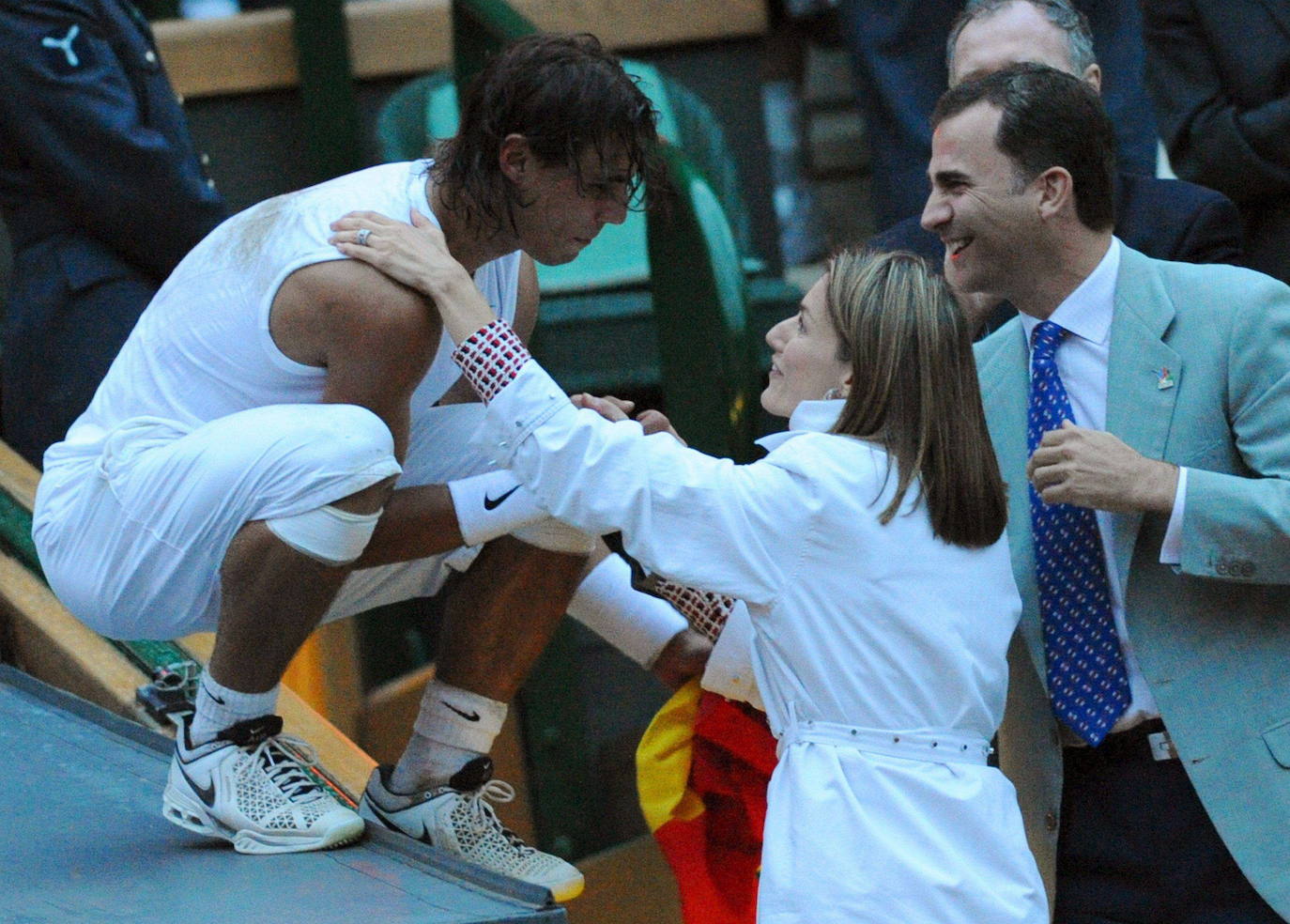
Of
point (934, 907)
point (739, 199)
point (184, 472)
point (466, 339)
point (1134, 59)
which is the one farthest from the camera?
point (739, 199)

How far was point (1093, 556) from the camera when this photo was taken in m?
2.50

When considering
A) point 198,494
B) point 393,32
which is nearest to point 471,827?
point 198,494

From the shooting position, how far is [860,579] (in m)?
2.24

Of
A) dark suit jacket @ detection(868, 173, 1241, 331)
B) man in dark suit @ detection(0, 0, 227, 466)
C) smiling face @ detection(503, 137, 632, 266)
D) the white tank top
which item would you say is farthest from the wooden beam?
smiling face @ detection(503, 137, 632, 266)

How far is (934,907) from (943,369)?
64 centimetres

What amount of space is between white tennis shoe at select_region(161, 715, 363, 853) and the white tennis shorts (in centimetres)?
21

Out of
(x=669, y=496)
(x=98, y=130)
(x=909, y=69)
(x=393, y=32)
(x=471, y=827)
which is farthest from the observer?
(x=393, y=32)

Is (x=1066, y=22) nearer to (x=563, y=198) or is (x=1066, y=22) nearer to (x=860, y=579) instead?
(x=563, y=198)

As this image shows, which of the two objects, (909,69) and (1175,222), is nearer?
(1175,222)

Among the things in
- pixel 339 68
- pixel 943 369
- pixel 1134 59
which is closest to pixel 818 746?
pixel 943 369

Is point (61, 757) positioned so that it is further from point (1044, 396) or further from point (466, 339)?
point (1044, 396)

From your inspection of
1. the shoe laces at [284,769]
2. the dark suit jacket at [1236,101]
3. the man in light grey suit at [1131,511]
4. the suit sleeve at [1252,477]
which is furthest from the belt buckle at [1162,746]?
the dark suit jacket at [1236,101]

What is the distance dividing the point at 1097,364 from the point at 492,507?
84cm

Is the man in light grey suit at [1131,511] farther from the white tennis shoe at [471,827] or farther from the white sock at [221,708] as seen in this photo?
the white sock at [221,708]
